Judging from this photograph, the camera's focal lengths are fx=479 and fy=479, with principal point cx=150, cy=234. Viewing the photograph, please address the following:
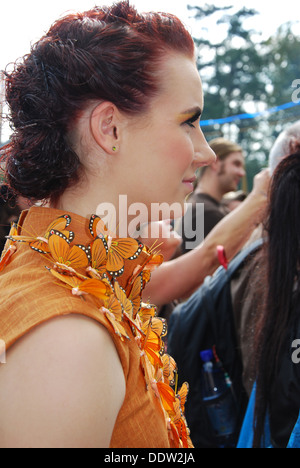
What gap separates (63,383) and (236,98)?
87.6 ft

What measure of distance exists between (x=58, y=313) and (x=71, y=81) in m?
0.45

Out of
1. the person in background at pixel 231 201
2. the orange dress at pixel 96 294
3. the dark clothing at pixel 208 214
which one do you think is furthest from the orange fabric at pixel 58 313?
the person in background at pixel 231 201

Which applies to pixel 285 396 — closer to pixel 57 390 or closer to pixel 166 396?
pixel 166 396

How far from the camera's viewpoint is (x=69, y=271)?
79 cm

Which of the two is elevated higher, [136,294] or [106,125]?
[106,125]

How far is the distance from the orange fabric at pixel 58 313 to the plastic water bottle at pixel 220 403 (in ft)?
2.90

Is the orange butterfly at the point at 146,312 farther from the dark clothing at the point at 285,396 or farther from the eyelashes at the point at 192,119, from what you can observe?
the dark clothing at the point at 285,396

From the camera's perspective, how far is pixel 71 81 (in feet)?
2.94

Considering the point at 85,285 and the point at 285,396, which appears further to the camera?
the point at 285,396

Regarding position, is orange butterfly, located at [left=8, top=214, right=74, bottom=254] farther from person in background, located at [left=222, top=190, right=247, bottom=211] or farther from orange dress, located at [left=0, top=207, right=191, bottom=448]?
person in background, located at [left=222, top=190, right=247, bottom=211]

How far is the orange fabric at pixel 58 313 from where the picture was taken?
28.1 inches

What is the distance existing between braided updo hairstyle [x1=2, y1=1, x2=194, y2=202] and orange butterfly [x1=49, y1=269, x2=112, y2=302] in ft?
0.76
